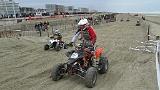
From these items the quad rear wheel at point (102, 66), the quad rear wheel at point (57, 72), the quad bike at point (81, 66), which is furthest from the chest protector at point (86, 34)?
the quad rear wheel at point (57, 72)

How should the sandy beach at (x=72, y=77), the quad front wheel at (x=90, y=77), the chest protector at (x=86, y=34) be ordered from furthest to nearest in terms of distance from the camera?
1. the chest protector at (x=86, y=34)
2. the sandy beach at (x=72, y=77)
3. the quad front wheel at (x=90, y=77)

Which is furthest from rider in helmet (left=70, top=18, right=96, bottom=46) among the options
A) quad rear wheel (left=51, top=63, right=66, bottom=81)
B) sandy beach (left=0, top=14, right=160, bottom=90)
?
sandy beach (left=0, top=14, right=160, bottom=90)

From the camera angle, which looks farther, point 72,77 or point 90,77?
point 72,77

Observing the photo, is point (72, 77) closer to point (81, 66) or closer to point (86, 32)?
point (81, 66)

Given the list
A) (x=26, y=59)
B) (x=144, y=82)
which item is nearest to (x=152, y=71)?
(x=144, y=82)

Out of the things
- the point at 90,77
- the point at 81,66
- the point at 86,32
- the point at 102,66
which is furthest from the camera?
the point at 102,66

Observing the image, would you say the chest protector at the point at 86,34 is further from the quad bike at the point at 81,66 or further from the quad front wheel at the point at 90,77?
the quad front wheel at the point at 90,77

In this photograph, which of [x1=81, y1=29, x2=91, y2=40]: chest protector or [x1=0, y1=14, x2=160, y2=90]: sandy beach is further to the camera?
[x1=81, y1=29, x2=91, y2=40]: chest protector

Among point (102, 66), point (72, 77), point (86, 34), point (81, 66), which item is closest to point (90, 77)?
point (81, 66)

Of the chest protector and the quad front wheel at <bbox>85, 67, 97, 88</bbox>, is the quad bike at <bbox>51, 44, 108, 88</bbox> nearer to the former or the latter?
the quad front wheel at <bbox>85, 67, 97, 88</bbox>

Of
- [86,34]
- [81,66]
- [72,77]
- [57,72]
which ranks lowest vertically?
[72,77]

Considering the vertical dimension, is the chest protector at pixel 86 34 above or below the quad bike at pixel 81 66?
above

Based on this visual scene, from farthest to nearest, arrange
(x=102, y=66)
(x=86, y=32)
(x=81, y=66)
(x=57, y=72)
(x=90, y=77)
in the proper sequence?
(x=102, y=66) < (x=86, y=32) < (x=57, y=72) < (x=81, y=66) < (x=90, y=77)

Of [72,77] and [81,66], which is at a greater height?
[81,66]
